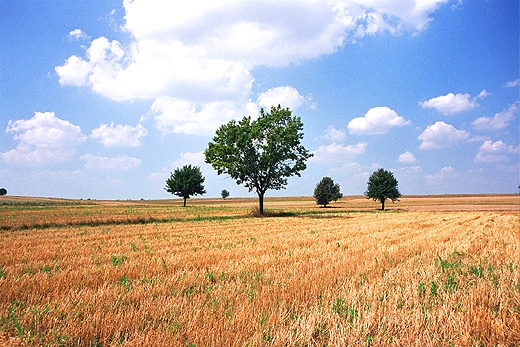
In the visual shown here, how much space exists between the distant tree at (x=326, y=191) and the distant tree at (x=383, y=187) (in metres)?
21.4

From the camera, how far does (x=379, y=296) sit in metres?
5.80

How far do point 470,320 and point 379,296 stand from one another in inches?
56.3

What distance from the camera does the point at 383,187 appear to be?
72.1m

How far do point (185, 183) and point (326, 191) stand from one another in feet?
140

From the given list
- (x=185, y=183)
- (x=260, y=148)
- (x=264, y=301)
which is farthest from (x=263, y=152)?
(x=185, y=183)

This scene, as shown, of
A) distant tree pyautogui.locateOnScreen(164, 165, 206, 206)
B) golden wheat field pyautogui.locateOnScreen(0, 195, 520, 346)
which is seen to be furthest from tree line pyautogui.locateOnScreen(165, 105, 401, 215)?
distant tree pyautogui.locateOnScreen(164, 165, 206, 206)

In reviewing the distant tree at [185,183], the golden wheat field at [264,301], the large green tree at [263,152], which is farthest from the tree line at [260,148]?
the distant tree at [185,183]

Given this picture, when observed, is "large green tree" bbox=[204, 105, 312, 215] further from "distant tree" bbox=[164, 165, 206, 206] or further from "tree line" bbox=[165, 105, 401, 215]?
"distant tree" bbox=[164, 165, 206, 206]

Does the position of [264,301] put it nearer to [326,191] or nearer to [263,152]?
A: [263,152]

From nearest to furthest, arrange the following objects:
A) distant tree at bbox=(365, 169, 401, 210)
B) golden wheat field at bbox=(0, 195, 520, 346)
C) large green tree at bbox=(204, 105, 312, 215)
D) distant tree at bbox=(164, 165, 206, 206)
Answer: golden wheat field at bbox=(0, 195, 520, 346) < large green tree at bbox=(204, 105, 312, 215) < distant tree at bbox=(365, 169, 401, 210) < distant tree at bbox=(164, 165, 206, 206)

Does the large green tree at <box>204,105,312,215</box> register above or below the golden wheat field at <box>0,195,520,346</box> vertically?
above

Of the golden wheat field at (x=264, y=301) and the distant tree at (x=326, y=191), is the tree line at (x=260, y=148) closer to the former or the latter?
the golden wheat field at (x=264, y=301)

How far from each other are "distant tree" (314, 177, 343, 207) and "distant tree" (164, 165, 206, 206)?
35.3m

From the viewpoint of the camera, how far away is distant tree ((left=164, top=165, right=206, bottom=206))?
90188 millimetres
